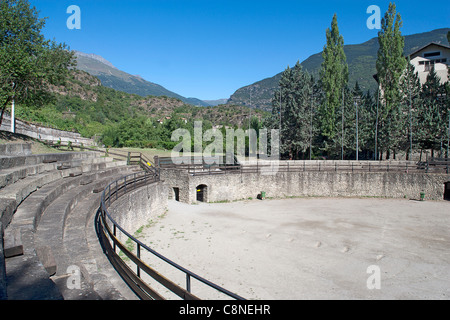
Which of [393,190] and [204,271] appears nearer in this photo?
[204,271]

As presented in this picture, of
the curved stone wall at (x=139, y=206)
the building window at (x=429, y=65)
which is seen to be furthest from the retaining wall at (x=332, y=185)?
the building window at (x=429, y=65)

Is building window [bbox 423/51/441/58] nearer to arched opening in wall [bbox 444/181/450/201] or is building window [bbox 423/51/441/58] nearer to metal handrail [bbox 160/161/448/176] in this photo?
metal handrail [bbox 160/161/448/176]

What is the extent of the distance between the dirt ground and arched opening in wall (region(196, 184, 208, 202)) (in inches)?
67.0

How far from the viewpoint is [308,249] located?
43.9ft

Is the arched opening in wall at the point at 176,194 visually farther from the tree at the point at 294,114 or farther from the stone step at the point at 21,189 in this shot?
the tree at the point at 294,114

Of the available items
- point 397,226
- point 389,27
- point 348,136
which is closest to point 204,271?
point 397,226

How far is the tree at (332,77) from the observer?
3619cm

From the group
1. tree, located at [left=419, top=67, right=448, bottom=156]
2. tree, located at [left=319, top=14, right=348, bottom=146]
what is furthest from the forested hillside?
tree, located at [left=419, top=67, right=448, bottom=156]

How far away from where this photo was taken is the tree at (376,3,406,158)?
106ft

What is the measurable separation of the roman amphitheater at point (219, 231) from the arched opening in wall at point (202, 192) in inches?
3.4

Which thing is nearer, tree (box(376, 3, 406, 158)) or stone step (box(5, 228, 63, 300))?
stone step (box(5, 228, 63, 300))

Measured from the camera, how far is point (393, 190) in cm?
2658
